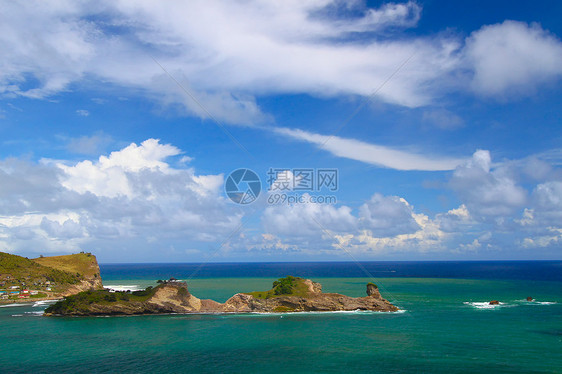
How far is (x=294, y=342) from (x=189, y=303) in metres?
40.9

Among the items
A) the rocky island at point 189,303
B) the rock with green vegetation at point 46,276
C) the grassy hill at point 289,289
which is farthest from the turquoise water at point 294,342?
the rock with green vegetation at point 46,276

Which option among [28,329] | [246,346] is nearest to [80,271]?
[28,329]

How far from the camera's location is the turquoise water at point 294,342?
53.9 metres

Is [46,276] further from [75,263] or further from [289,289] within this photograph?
[289,289]

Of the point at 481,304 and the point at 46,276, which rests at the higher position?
the point at 46,276

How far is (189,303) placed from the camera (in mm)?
98625

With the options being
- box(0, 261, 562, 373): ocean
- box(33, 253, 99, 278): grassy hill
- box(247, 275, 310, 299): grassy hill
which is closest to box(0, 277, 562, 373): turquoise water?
box(0, 261, 562, 373): ocean

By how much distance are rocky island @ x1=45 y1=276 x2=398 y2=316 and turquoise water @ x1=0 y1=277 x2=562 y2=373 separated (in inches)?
154

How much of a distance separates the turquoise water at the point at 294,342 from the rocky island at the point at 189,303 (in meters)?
3.91

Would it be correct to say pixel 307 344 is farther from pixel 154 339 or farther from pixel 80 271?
pixel 80 271

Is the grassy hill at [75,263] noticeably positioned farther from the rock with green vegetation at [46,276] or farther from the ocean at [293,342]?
the ocean at [293,342]

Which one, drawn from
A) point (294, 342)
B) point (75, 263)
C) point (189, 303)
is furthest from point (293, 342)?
point (75, 263)

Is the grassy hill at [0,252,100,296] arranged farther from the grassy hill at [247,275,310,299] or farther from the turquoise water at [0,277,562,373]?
the grassy hill at [247,275,310,299]

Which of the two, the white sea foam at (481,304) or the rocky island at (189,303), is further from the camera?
the white sea foam at (481,304)
